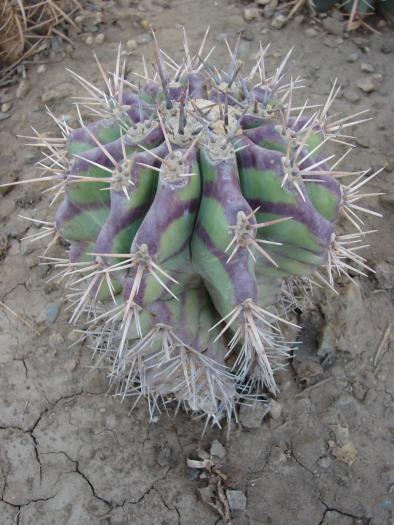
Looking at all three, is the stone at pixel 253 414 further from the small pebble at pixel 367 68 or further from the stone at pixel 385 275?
the small pebble at pixel 367 68

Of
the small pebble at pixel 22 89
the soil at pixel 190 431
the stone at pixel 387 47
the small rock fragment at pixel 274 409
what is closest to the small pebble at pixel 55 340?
the soil at pixel 190 431

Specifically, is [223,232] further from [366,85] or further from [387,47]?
[387,47]

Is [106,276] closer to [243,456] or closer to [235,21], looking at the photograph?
[243,456]

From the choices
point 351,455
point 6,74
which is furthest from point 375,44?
point 351,455

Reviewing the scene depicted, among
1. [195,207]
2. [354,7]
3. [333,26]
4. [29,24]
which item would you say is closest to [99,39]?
[29,24]

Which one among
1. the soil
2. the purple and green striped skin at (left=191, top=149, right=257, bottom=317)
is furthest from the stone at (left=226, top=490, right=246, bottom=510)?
the purple and green striped skin at (left=191, top=149, right=257, bottom=317)

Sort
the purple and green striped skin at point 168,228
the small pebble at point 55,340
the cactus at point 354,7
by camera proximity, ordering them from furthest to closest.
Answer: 1. the cactus at point 354,7
2. the small pebble at point 55,340
3. the purple and green striped skin at point 168,228

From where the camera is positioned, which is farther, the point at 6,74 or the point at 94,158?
Result: the point at 6,74

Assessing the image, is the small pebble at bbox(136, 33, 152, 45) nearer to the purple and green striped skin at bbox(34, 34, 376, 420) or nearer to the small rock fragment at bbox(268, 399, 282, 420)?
the purple and green striped skin at bbox(34, 34, 376, 420)
